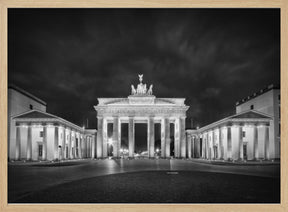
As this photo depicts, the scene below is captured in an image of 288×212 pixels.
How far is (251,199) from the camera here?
35.7 feet

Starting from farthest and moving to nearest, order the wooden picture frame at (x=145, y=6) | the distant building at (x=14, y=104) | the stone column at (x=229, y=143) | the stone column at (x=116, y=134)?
the stone column at (x=116, y=134) < the stone column at (x=229, y=143) < the distant building at (x=14, y=104) < the wooden picture frame at (x=145, y=6)

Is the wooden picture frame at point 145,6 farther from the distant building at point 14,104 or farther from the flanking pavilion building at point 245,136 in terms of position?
the distant building at point 14,104

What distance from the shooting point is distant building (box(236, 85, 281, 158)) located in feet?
180

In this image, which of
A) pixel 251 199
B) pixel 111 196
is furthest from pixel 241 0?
pixel 111 196

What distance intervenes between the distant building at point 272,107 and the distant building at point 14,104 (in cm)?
4839

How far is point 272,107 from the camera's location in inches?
2297

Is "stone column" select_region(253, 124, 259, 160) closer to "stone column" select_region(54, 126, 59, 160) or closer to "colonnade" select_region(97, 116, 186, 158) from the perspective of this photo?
"colonnade" select_region(97, 116, 186, 158)

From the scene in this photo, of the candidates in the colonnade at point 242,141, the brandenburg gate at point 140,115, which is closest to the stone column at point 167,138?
the brandenburg gate at point 140,115

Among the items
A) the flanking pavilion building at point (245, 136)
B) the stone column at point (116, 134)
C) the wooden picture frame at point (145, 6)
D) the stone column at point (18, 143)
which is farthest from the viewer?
the stone column at point (116, 134)

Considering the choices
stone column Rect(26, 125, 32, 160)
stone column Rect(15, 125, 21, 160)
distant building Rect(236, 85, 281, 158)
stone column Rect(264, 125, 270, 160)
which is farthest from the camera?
distant building Rect(236, 85, 281, 158)

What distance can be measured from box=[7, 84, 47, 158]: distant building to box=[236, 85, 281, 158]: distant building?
4839 cm

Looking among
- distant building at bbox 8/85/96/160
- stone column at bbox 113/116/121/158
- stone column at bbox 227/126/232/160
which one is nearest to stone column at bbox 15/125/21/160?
distant building at bbox 8/85/96/160

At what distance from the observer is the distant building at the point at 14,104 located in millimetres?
51844
